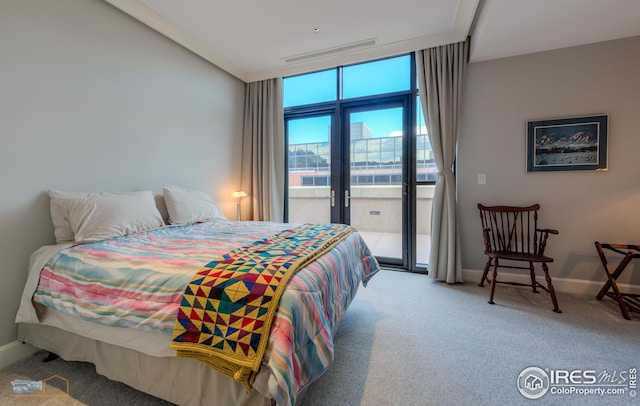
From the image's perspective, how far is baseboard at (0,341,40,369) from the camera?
1689 millimetres

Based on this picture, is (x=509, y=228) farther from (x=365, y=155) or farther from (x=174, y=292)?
(x=174, y=292)

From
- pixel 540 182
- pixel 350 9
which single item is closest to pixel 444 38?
pixel 350 9

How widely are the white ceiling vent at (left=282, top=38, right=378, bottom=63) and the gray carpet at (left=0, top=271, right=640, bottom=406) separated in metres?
2.93

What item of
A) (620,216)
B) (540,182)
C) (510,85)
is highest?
(510,85)

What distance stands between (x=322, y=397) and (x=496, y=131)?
315 cm

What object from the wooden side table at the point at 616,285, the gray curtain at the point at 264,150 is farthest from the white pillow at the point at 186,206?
the wooden side table at the point at 616,285

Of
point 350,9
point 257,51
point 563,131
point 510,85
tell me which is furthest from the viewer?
point 257,51

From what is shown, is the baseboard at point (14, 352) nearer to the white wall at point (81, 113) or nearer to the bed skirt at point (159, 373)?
the white wall at point (81, 113)

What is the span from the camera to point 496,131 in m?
2.95

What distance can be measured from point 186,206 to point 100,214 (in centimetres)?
77

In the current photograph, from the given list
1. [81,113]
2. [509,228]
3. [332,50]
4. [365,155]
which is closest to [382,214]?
[365,155]

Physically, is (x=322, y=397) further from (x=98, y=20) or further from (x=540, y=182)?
(x=98, y=20)

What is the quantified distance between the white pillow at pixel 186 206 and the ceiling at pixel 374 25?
171cm

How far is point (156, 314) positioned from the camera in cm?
119
